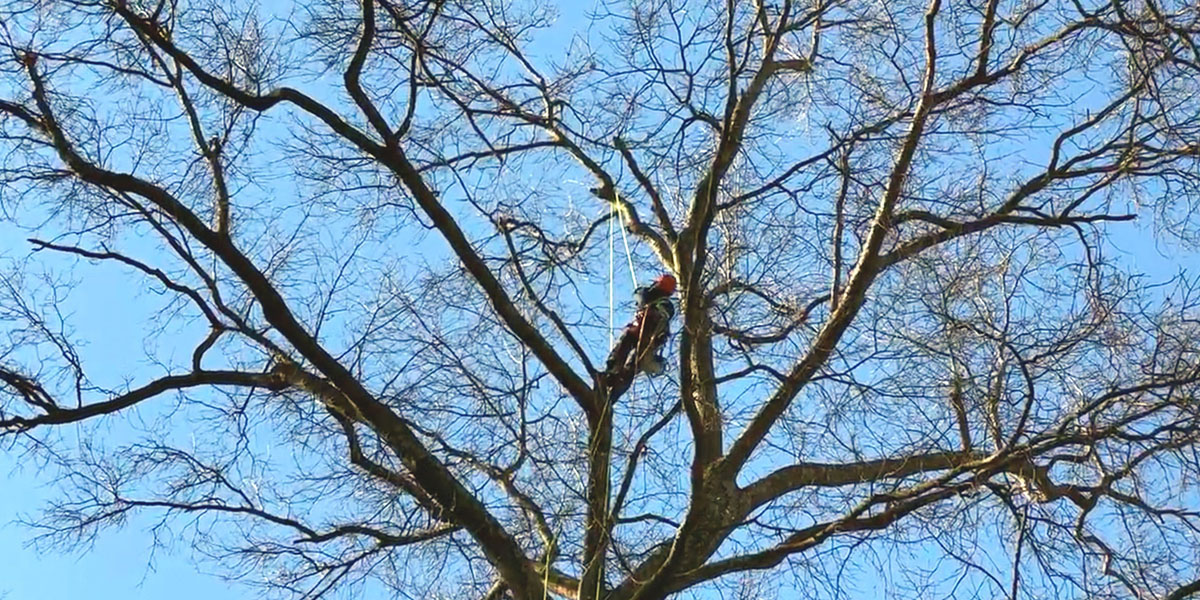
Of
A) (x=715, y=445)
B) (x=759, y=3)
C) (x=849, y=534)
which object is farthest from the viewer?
(x=759, y=3)

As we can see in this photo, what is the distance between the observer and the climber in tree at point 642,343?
20.6 feet

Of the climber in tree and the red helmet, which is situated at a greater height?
the red helmet

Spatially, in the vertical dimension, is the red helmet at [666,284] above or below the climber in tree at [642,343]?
above

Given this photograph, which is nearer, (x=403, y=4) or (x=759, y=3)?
(x=403, y=4)

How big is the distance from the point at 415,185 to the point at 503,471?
1289 mm

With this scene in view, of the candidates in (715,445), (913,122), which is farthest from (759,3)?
(715,445)

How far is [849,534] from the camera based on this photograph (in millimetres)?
5820

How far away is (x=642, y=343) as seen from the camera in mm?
6309

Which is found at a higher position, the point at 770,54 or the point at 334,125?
the point at 770,54

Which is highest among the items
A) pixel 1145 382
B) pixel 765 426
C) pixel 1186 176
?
pixel 1186 176

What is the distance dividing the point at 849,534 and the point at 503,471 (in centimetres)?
149

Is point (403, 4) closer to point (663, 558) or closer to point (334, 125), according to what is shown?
point (334, 125)

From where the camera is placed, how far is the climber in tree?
627 cm

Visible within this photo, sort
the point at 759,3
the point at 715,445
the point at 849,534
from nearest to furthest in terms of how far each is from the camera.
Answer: the point at 849,534 < the point at 715,445 < the point at 759,3
